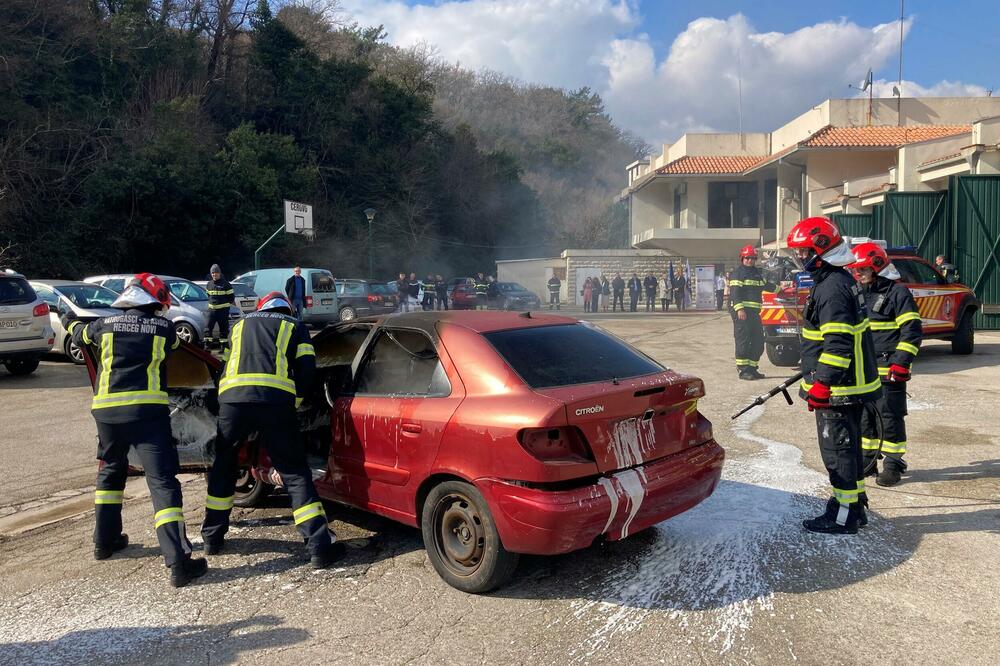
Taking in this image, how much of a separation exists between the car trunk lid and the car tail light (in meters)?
0.04

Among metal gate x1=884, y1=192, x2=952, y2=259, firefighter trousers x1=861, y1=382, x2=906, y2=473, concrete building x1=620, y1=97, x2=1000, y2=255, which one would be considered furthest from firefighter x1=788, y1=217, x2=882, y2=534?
concrete building x1=620, y1=97, x2=1000, y2=255

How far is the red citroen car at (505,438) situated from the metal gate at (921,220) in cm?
1728

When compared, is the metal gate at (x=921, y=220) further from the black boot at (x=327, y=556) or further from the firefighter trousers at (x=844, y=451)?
the black boot at (x=327, y=556)

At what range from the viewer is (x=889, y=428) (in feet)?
19.7

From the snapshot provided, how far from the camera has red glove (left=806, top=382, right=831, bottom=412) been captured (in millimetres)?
4793

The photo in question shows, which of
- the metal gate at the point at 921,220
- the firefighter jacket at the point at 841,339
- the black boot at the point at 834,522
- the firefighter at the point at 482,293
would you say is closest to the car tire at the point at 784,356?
the firefighter jacket at the point at 841,339

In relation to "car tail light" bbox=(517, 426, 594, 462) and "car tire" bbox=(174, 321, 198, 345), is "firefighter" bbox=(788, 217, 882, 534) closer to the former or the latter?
"car tail light" bbox=(517, 426, 594, 462)

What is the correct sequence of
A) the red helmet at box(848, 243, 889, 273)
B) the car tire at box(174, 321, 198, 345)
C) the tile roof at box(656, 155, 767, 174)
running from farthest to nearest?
the tile roof at box(656, 155, 767, 174) < the car tire at box(174, 321, 198, 345) < the red helmet at box(848, 243, 889, 273)

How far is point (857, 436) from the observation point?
4.86m

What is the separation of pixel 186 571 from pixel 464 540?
1.57 metres

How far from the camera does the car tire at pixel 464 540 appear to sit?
3.93m

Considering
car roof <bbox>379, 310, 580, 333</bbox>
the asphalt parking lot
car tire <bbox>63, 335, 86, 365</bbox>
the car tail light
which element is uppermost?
car roof <bbox>379, 310, 580, 333</bbox>

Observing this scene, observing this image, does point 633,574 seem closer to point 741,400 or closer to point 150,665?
point 150,665

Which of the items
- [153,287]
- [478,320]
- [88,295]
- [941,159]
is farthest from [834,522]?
[941,159]
